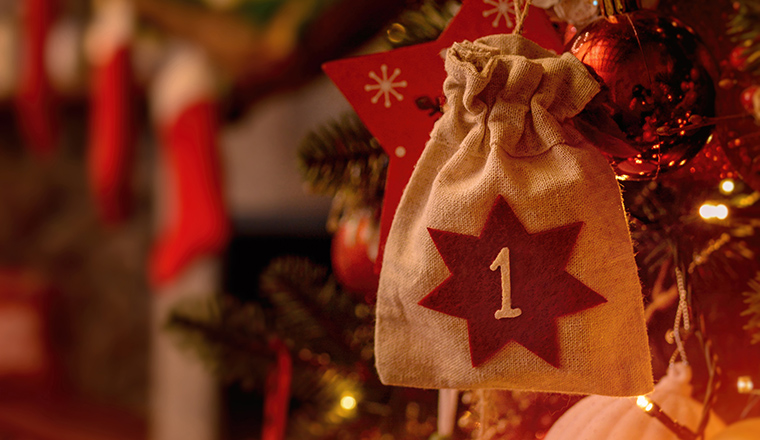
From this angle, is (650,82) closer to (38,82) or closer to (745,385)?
(745,385)

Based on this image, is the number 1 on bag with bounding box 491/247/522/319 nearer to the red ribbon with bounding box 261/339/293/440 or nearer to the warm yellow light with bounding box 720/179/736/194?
the warm yellow light with bounding box 720/179/736/194

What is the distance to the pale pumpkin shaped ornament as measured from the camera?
0.32 meters

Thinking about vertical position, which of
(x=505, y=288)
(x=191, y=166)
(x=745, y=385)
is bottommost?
(x=191, y=166)

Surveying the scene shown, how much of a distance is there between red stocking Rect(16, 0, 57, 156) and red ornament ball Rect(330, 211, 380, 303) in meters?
1.21

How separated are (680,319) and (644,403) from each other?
0.18ft

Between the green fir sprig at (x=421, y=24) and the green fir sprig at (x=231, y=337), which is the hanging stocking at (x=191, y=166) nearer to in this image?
the green fir sprig at (x=231, y=337)

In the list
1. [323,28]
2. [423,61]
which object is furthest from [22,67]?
[423,61]

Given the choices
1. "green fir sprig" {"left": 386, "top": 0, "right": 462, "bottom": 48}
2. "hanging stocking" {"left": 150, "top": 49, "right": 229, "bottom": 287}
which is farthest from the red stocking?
"green fir sprig" {"left": 386, "top": 0, "right": 462, "bottom": 48}

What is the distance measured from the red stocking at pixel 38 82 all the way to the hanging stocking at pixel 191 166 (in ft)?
1.42

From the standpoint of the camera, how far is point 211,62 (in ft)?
4.01

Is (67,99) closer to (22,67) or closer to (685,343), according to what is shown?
(22,67)

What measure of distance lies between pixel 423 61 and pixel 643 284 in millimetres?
188

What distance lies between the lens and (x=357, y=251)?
1.77 ft

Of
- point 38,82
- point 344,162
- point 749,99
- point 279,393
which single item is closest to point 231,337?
point 279,393
